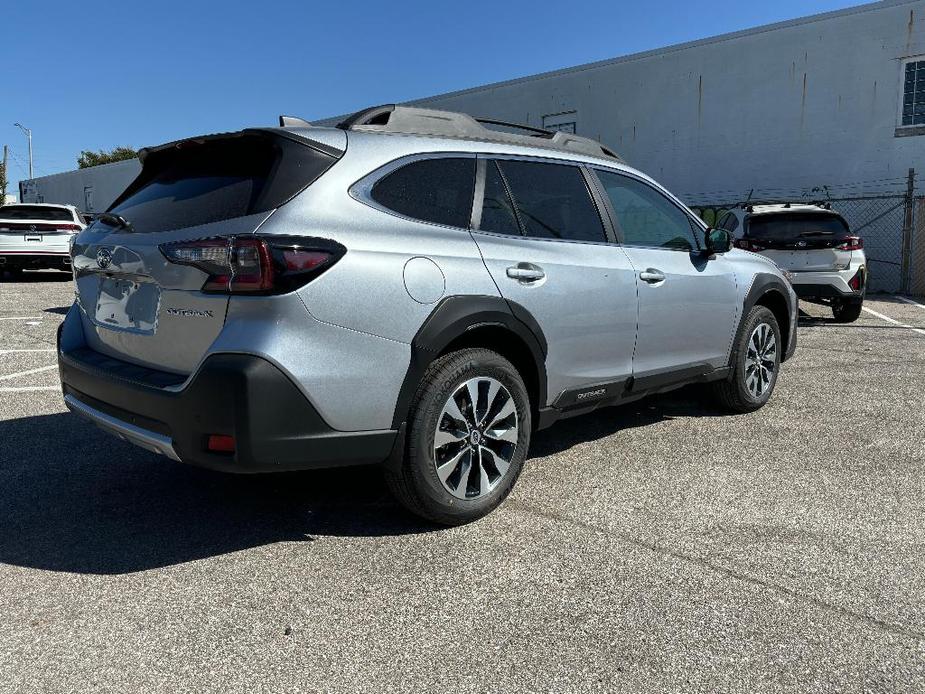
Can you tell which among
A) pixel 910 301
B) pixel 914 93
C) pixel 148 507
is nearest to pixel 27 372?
pixel 148 507

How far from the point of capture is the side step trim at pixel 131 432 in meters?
2.88

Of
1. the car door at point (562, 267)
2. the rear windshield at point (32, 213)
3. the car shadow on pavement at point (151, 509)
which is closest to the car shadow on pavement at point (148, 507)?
the car shadow on pavement at point (151, 509)

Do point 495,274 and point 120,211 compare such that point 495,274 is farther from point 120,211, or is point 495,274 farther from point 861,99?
point 861,99

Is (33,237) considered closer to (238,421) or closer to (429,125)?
→ (429,125)

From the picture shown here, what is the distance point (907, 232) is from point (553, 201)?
13.6m

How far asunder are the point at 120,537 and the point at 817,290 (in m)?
9.28

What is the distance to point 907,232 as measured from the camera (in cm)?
1478

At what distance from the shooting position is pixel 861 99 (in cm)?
1568

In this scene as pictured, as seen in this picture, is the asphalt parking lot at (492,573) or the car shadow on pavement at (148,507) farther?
the car shadow on pavement at (148,507)

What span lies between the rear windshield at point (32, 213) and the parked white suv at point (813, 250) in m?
13.2

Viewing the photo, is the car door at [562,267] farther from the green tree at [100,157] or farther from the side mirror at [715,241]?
the green tree at [100,157]

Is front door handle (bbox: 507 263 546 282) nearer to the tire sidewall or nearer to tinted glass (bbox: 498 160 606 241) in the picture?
tinted glass (bbox: 498 160 606 241)

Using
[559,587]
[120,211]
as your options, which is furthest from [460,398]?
[120,211]

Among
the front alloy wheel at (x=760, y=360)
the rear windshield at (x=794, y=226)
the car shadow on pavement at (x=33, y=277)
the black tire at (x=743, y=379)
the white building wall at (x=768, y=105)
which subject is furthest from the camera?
the car shadow on pavement at (x=33, y=277)
